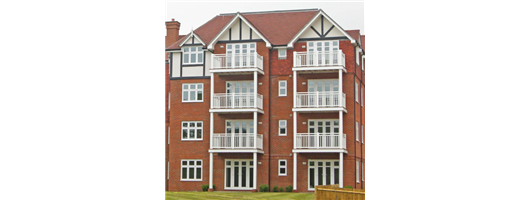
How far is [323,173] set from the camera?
2345 centimetres

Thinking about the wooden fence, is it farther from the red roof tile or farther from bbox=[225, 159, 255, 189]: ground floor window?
the red roof tile

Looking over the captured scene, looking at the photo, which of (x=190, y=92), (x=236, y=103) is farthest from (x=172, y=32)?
(x=236, y=103)

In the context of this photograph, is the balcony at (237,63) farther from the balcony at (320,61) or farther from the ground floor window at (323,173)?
the ground floor window at (323,173)

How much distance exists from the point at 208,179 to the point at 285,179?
10.8 feet

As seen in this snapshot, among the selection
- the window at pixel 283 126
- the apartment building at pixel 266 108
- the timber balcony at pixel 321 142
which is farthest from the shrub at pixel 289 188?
the window at pixel 283 126

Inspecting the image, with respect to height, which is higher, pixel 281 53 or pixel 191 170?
pixel 281 53

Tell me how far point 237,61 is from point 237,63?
0.29 feet

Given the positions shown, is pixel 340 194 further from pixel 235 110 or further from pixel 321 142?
pixel 235 110

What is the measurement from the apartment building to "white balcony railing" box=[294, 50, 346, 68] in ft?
0.13

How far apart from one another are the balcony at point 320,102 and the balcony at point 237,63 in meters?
2.15

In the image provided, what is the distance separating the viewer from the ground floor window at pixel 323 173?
2338 centimetres
